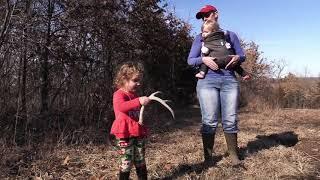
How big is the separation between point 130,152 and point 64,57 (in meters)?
3.99

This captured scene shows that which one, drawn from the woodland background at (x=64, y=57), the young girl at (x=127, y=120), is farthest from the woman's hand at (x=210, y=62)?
the woodland background at (x=64, y=57)

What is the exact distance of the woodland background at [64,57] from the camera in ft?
25.2

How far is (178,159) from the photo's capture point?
22.9ft

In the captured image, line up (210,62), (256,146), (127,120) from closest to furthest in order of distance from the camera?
(127,120) → (210,62) → (256,146)

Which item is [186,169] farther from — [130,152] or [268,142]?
[268,142]

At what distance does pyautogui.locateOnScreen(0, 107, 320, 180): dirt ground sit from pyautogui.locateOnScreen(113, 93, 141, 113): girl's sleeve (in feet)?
3.97

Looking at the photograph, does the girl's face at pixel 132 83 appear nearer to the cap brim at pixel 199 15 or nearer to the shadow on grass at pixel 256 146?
the shadow on grass at pixel 256 146

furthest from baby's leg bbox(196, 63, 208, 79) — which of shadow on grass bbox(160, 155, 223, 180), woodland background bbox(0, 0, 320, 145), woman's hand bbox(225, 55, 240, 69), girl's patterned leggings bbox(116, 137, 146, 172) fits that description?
woodland background bbox(0, 0, 320, 145)

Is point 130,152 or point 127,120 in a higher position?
point 127,120

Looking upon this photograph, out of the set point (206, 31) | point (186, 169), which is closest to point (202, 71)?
point (206, 31)

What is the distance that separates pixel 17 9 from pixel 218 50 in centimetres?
312

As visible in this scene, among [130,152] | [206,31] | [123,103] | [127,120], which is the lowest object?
[130,152]

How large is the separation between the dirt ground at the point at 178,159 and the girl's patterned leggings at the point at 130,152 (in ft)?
2.44

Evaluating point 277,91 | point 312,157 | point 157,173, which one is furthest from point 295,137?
point 277,91
